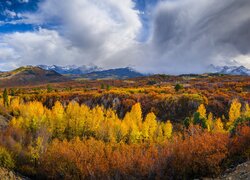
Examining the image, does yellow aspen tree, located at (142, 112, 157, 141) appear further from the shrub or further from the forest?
the shrub

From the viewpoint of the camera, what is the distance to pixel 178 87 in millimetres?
160250

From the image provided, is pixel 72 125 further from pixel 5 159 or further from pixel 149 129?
pixel 5 159

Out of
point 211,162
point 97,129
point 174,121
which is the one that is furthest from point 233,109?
point 211,162

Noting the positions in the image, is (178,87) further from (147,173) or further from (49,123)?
(147,173)

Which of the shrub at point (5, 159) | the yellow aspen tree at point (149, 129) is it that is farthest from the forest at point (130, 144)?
the yellow aspen tree at point (149, 129)

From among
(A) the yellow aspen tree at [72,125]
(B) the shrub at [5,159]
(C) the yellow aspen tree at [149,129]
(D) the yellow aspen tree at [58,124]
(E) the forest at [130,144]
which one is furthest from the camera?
(A) the yellow aspen tree at [72,125]

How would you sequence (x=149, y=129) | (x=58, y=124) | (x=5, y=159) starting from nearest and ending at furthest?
(x=5, y=159), (x=149, y=129), (x=58, y=124)

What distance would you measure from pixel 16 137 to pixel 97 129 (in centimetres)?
2669

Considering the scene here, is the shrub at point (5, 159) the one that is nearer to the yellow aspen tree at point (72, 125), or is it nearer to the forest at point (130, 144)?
the forest at point (130, 144)

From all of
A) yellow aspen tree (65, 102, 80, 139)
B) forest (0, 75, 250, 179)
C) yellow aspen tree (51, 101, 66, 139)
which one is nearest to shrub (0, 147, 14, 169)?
forest (0, 75, 250, 179)

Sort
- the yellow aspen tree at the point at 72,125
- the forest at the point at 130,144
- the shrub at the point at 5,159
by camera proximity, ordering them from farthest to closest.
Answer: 1. the yellow aspen tree at the point at 72,125
2. the shrub at the point at 5,159
3. the forest at the point at 130,144

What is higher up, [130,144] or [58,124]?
[58,124]

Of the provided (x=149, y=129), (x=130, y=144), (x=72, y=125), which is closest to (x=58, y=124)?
(x=72, y=125)

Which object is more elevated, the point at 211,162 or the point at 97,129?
the point at 211,162
